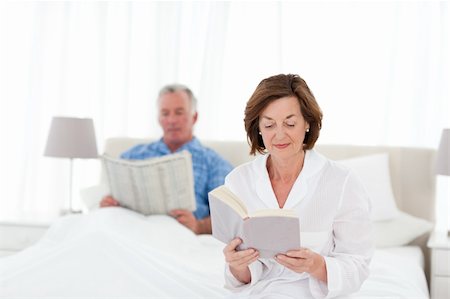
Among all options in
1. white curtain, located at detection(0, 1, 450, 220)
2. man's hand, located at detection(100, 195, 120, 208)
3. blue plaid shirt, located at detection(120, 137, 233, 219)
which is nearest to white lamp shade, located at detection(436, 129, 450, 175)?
white curtain, located at detection(0, 1, 450, 220)

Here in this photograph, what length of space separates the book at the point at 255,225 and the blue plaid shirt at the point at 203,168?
5.34ft

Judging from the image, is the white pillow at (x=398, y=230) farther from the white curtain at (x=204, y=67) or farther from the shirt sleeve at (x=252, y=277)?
the shirt sleeve at (x=252, y=277)

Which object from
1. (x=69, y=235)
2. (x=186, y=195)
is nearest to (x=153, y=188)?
(x=186, y=195)

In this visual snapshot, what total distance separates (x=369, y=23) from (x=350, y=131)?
0.58 meters

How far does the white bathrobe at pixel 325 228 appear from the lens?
1772 millimetres

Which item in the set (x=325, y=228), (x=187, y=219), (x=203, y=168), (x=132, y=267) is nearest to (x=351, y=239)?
(x=325, y=228)

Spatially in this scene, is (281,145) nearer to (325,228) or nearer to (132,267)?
(325,228)

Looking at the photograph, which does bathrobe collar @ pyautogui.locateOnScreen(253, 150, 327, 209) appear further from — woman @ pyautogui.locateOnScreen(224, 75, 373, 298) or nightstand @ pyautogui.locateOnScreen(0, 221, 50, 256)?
nightstand @ pyautogui.locateOnScreen(0, 221, 50, 256)

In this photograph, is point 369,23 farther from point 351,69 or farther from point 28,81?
point 28,81

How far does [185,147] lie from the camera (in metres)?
3.45

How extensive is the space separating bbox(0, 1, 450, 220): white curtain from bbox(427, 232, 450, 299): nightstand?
0.90m

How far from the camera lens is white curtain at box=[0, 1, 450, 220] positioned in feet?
12.5

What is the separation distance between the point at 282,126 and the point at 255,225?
0.30 metres


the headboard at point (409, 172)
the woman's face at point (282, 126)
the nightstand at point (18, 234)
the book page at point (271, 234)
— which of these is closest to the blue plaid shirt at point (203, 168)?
the headboard at point (409, 172)
